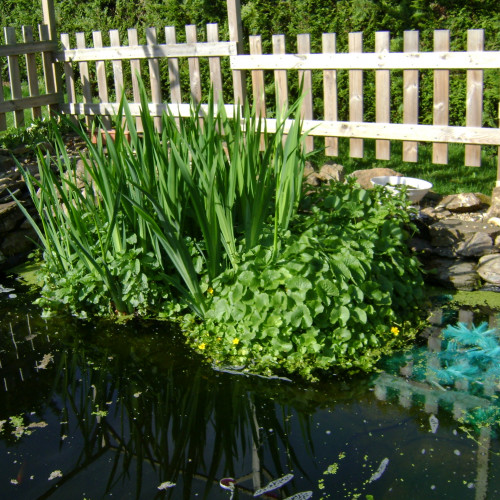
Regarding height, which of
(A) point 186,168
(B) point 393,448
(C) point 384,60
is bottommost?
(B) point 393,448

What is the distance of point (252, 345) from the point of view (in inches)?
135

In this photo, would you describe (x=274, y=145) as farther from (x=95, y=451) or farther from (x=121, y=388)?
(x=95, y=451)

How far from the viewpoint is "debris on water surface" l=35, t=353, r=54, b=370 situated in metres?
3.50

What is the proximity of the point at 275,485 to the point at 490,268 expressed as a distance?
247cm

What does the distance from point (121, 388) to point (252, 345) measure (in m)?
0.67

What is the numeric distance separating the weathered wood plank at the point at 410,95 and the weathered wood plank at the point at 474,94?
1.47 feet

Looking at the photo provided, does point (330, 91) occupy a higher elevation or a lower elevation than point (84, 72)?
lower

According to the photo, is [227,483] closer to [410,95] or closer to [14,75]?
[410,95]

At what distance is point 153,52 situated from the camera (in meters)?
6.97

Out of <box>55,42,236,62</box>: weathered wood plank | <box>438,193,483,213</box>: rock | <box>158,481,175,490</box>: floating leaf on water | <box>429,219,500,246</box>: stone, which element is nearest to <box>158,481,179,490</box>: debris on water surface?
<box>158,481,175,490</box>: floating leaf on water

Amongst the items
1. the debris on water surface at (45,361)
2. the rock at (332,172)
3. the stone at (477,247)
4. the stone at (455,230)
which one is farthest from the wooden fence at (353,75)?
the debris on water surface at (45,361)

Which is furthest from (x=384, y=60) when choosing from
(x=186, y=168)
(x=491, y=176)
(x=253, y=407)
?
(x=253, y=407)

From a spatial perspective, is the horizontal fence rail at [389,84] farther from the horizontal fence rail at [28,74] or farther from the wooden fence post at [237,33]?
the horizontal fence rail at [28,74]

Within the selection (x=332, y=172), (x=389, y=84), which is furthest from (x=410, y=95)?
(x=332, y=172)
